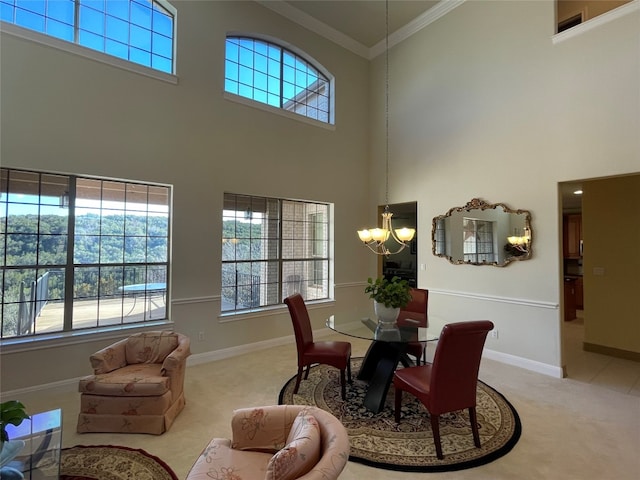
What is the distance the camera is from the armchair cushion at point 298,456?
3.92 feet

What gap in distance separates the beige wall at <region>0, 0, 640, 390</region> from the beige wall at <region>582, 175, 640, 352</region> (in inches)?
55.2

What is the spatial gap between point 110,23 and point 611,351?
7810 millimetres

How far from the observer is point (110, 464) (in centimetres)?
218

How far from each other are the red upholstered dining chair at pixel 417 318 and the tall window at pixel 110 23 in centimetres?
425

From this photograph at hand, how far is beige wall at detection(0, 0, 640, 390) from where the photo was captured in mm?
3293

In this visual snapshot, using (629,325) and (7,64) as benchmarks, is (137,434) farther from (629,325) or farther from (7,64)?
(629,325)

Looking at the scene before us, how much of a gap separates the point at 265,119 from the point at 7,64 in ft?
9.28

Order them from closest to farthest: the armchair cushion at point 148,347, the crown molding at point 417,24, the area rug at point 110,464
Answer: the area rug at point 110,464 → the armchair cushion at point 148,347 → the crown molding at point 417,24

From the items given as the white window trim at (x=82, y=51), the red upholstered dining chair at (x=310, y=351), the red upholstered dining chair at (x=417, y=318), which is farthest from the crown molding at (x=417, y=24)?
the red upholstered dining chair at (x=310, y=351)

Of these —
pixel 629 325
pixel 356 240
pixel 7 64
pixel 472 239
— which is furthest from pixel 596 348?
pixel 7 64

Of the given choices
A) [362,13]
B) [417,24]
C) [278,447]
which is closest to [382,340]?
[278,447]

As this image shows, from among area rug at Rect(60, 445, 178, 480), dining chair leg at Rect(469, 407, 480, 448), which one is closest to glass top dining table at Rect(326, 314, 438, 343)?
dining chair leg at Rect(469, 407, 480, 448)

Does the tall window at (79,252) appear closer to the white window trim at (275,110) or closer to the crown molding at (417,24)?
the white window trim at (275,110)

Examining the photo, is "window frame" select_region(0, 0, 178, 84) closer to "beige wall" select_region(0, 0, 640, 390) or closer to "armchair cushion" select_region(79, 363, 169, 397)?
"beige wall" select_region(0, 0, 640, 390)
